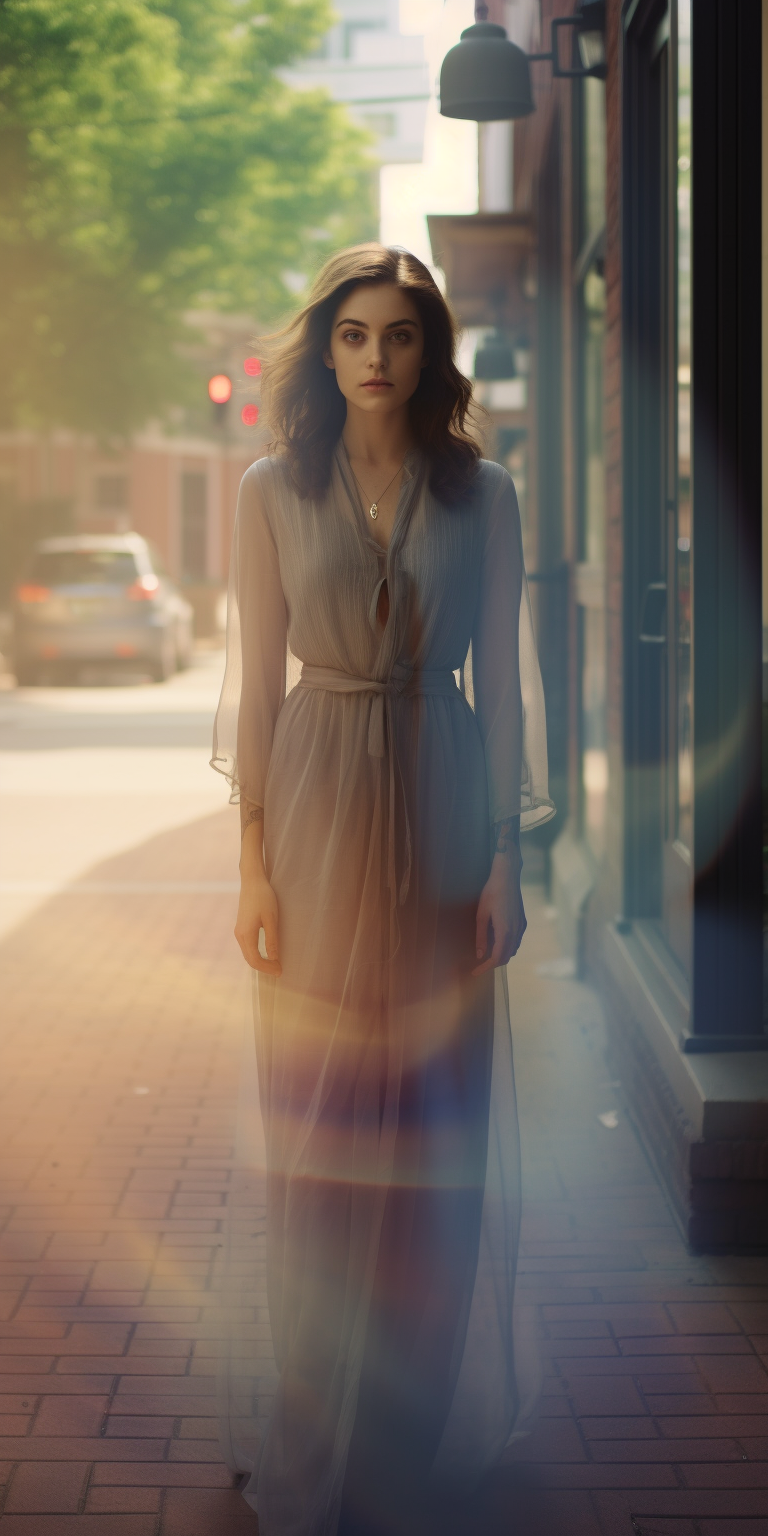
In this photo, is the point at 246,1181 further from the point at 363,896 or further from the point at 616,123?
the point at 616,123

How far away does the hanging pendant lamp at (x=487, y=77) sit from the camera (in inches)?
268

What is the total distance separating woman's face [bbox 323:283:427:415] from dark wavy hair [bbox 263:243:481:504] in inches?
1.2

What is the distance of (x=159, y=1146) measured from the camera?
4.61 meters

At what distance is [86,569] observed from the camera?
19297 millimetres

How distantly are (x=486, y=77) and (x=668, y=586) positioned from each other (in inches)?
119

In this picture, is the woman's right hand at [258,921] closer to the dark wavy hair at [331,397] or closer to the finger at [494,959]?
the finger at [494,959]

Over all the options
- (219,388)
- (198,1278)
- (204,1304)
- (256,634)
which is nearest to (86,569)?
(219,388)

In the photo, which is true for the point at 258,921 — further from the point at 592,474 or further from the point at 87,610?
the point at 87,610

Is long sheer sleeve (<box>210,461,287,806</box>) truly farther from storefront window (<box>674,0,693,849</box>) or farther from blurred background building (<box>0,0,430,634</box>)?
blurred background building (<box>0,0,430,634</box>)

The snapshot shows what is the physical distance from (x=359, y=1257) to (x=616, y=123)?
4.08 meters

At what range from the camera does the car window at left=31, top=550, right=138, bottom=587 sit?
19203 mm

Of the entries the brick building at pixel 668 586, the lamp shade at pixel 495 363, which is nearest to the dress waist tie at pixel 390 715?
the brick building at pixel 668 586

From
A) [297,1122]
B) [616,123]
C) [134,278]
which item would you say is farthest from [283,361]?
[134,278]

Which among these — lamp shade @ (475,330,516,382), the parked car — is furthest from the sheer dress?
the parked car
